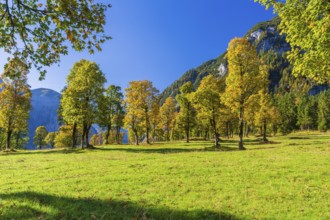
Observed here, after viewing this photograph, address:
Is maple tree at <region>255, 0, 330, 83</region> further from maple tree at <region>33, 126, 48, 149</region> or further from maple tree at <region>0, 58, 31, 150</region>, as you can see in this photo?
maple tree at <region>33, 126, 48, 149</region>

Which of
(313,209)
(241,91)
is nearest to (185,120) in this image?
(241,91)

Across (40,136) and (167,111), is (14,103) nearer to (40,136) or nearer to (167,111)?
(167,111)

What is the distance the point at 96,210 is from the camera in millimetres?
12641

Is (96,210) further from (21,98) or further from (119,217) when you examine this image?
(21,98)

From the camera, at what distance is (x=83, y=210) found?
12.7 metres

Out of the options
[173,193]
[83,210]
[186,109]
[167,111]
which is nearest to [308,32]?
[173,193]

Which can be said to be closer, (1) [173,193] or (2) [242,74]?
(1) [173,193]

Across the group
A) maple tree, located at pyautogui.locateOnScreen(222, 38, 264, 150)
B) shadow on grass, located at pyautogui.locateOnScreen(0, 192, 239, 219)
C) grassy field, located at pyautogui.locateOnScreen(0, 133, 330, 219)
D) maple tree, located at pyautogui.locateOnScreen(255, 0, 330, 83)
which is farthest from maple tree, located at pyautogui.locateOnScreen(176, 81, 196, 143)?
shadow on grass, located at pyautogui.locateOnScreen(0, 192, 239, 219)

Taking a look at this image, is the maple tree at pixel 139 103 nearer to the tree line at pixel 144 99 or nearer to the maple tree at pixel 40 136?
the tree line at pixel 144 99

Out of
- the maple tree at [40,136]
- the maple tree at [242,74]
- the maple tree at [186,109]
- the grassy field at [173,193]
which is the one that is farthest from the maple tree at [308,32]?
the maple tree at [40,136]

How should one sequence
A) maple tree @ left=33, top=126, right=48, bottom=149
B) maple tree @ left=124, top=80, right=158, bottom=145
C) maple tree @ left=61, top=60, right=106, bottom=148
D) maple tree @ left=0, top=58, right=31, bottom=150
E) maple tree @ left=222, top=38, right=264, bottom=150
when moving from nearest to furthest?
1. maple tree @ left=222, top=38, right=264, bottom=150
2. maple tree @ left=61, top=60, right=106, bottom=148
3. maple tree @ left=0, top=58, right=31, bottom=150
4. maple tree @ left=124, top=80, right=158, bottom=145
5. maple tree @ left=33, top=126, right=48, bottom=149

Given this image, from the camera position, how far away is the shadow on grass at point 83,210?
11.7m

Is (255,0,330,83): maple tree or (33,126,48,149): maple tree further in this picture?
(33,126,48,149): maple tree

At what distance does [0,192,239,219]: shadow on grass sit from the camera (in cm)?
1173
